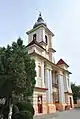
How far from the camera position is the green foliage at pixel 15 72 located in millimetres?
12516

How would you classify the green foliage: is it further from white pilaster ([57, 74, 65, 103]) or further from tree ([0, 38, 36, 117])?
white pilaster ([57, 74, 65, 103])

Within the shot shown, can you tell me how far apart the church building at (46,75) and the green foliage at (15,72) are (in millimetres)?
8140

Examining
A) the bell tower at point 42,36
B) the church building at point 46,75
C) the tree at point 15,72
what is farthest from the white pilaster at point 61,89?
the tree at point 15,72

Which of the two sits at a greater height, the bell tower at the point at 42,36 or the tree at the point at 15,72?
the bell tower at the point at 42,36

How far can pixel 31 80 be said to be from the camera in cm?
1373

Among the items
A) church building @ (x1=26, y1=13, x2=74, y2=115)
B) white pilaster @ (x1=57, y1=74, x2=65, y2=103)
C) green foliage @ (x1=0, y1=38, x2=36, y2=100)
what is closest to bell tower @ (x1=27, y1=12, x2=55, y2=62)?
church building @ (x1=26, y1=13, x2=74, y2=115)

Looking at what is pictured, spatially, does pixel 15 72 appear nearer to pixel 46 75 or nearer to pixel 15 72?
pixel 15 72

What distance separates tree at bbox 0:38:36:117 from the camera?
12.5 m

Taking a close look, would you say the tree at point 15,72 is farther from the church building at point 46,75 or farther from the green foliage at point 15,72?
the church building at point 46,75

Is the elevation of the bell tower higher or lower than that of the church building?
higher

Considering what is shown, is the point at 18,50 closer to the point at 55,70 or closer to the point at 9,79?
the point at 9,79

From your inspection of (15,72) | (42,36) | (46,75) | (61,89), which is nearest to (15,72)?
(15,72)

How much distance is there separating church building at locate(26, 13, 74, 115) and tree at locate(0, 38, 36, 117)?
320 inches

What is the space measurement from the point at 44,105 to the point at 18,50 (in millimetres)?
12139
